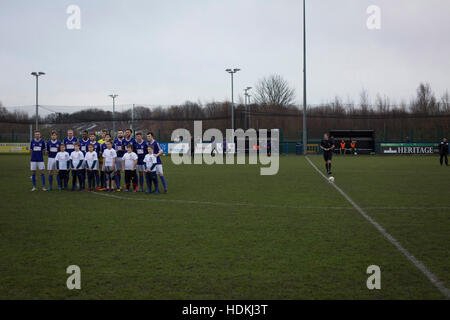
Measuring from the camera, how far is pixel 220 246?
6859 mm

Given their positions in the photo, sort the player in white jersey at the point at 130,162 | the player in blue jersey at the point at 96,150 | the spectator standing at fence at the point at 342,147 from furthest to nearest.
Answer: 1. the spectator standing at fence at the point at 342,147
2. the player in blue jersey at the point at 96,150
3. the player in white jersey at the point at 130,162

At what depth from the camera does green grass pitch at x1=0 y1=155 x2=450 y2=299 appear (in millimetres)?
4965

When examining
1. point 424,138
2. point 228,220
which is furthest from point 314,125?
point 228,220

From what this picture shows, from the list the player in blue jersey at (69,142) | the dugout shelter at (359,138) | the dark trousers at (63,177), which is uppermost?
the dugout shelter at (359,138)

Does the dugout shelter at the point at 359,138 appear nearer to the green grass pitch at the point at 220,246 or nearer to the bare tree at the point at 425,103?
the bare tree at the point at 425,103

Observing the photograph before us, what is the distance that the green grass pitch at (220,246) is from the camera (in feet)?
16.3

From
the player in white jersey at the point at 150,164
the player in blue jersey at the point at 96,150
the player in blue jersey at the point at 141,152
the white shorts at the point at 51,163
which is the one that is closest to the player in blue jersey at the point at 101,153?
the player in blue jersey at the point at 96,150

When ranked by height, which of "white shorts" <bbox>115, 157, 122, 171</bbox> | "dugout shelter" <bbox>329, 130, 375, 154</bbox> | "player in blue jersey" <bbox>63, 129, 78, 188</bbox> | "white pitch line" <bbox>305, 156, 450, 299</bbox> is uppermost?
"dugout shelter" <bbox>329, 130, 375, 154</bbox>

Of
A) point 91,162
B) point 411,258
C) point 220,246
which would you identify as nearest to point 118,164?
point 91,162

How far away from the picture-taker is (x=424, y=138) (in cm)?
4703

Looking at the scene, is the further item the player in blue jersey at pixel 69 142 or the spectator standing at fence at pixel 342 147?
the spectator standing at fence at pixel 342 147

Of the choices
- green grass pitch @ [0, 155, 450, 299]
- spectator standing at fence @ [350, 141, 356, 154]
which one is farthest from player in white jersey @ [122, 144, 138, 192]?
spectator standing at fence @ [350, 141, 356, 154]

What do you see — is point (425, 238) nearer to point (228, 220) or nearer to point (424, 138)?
point (228, 220)

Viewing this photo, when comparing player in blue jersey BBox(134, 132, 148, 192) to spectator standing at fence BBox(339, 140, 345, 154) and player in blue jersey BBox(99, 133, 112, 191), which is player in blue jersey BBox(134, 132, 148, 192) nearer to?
player in blue jersey BBox(99, 133, 112, 191)
